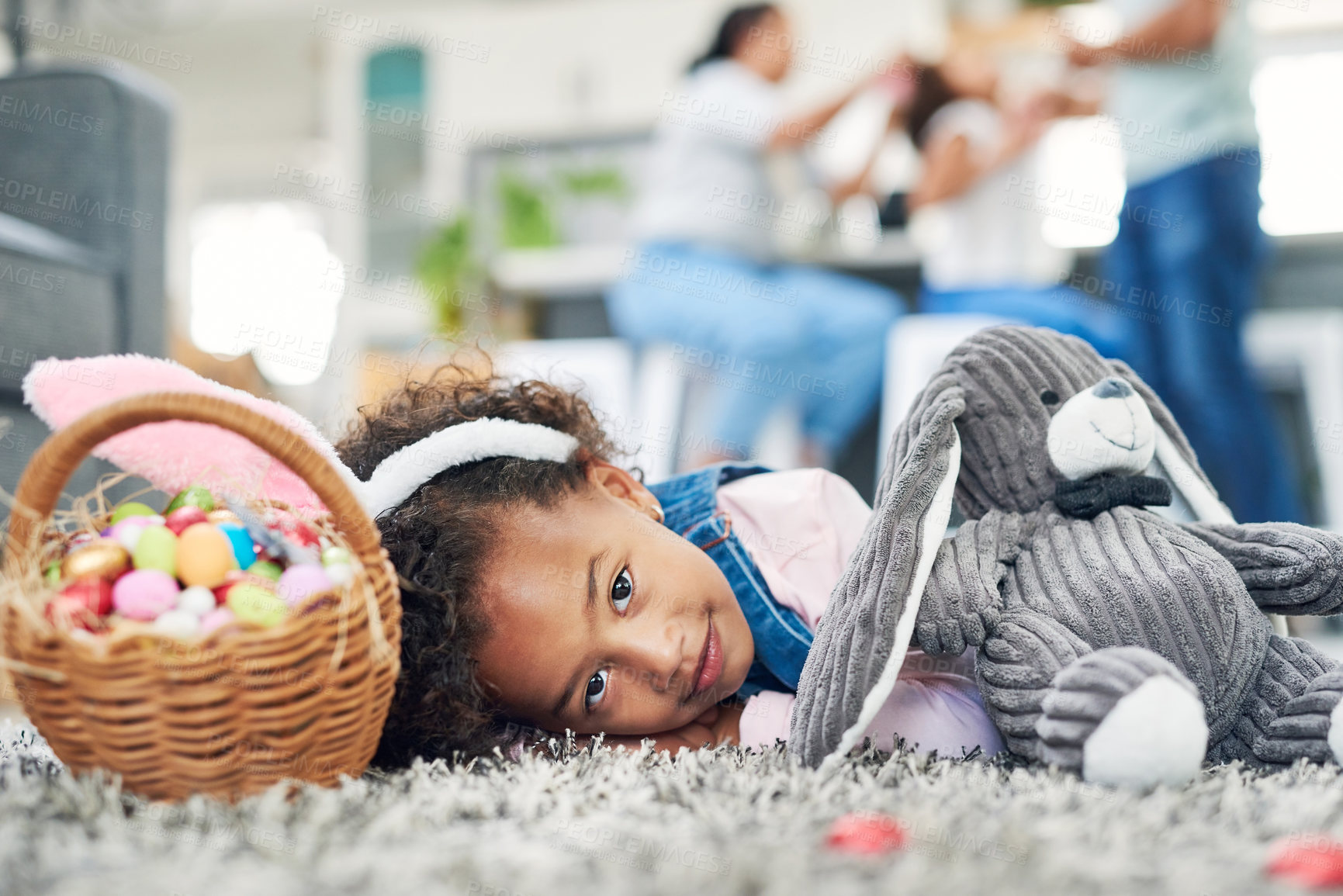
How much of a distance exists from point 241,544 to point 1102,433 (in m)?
0.56

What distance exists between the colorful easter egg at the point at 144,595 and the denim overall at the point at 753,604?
1.44 ft

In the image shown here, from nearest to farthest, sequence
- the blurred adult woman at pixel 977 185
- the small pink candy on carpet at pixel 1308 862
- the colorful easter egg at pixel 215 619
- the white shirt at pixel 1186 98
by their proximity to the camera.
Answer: the small pink candy on carpet at pixel 1308 862
the colorful easter egg at pixel 215 619
the white shirt at pixel 1186 98
the blurred adult woman at pixel 977 185

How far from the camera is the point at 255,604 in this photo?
517 mm

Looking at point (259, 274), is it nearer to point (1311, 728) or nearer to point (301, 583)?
point (301, 583)

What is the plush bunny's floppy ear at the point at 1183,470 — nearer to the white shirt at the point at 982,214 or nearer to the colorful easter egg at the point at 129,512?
the colorful easter egg at the point at 129,512

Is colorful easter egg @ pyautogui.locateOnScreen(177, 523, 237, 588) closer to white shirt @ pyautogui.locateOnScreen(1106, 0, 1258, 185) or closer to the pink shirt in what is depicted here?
the pink shirt

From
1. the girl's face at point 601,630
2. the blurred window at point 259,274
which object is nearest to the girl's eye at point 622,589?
the girl's face at point 601,630

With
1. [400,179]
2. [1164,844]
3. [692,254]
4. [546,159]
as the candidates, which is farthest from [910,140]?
[1164,844]

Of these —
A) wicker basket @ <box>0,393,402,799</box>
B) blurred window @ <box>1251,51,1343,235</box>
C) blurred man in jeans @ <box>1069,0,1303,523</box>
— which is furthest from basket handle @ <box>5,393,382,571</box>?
blurred window @ <box>1251,51,1343,235</box>

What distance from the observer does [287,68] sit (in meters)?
4.85

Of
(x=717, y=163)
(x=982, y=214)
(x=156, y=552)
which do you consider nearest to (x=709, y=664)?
(x=156, y=552)

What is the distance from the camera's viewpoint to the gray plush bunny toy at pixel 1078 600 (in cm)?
54

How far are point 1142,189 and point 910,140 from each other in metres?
0.97

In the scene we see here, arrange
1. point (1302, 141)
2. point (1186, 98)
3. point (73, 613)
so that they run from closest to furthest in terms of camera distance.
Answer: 1. point (73, 613)
2. point (1186, 98)
3. point (1302, 141)
